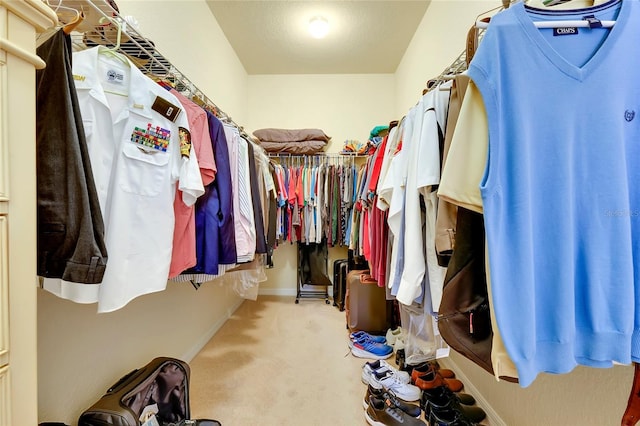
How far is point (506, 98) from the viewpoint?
0.55m

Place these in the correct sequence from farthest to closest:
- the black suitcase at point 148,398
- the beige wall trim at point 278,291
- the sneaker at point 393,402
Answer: the beige wall trim at point 278,291 → the sneaker at point 393,402 → the black suitcase at point 148,398

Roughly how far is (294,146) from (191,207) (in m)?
2.01

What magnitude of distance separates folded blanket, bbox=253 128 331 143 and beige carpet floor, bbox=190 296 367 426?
1897 millimetres

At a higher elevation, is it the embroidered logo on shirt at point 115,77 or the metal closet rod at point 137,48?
the metal closet rod at point 137,48

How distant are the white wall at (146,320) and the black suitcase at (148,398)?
0.44 ft

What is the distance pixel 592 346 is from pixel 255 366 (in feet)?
5.76

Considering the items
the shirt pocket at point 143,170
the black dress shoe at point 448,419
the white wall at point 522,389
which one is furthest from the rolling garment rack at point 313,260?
the shirt pocket at point 143,170

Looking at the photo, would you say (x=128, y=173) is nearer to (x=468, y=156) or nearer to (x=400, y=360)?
(x=468, y=156)

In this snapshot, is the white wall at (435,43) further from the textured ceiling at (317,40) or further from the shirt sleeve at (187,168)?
the shirt sleeve at (187,168)

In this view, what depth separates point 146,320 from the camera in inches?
55.3

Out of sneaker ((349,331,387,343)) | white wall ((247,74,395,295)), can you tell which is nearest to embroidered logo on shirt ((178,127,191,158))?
sneaker ((349,331,387,343))

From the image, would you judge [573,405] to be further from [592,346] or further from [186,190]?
[186,190]

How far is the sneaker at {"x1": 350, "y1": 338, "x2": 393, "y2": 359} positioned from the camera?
1.90m

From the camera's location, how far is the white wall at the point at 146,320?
942mm
